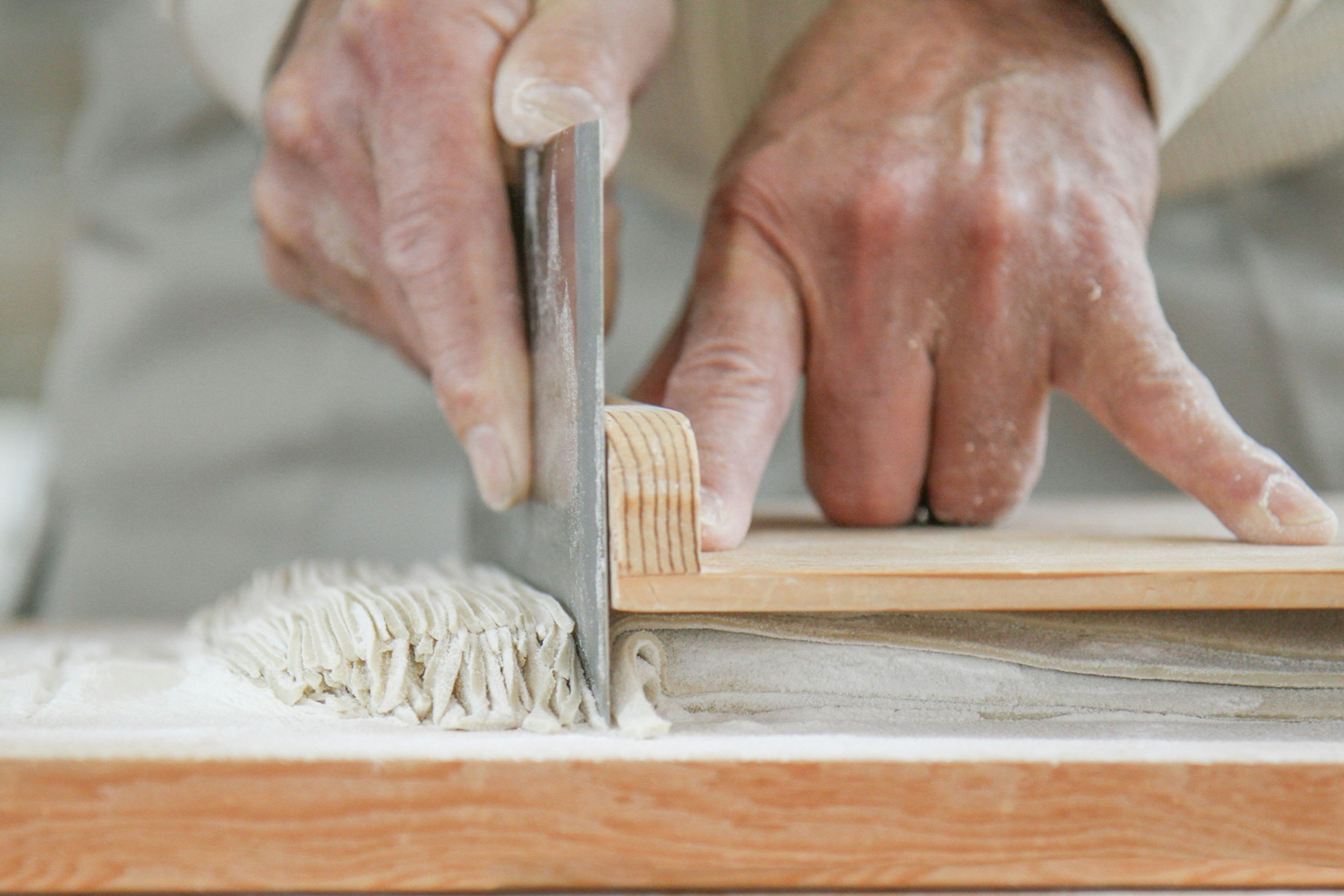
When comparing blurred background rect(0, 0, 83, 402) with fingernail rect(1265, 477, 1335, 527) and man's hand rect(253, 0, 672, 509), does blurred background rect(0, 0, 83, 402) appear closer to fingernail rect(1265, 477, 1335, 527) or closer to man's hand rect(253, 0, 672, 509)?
man's hand rect(253, 0, 672, 509)

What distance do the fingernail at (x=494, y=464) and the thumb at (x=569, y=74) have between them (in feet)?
0.42

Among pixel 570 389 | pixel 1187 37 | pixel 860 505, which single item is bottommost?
pixel 860 505

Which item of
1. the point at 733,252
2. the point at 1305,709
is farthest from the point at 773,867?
the point at 733,252

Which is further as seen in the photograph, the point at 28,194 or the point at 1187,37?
the point at 28,194

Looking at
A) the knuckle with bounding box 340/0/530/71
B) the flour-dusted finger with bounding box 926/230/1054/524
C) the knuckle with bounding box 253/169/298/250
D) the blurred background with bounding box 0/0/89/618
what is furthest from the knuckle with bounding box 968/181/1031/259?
the blurred background with bounding box 0/0/89/618

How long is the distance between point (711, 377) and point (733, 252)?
8 centimetres

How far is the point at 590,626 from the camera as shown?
1.22 ft

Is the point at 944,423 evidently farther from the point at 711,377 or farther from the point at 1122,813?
the point at 1122,813

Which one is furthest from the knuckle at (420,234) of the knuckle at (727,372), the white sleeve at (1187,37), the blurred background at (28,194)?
the blurred background at (28,194)

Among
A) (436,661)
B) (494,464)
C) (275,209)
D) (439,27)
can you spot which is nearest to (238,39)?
(275,209)

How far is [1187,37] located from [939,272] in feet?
0.61

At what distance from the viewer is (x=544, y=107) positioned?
0.48 meters

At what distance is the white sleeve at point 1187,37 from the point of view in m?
0.56

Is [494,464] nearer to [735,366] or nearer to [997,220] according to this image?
[735,366]
